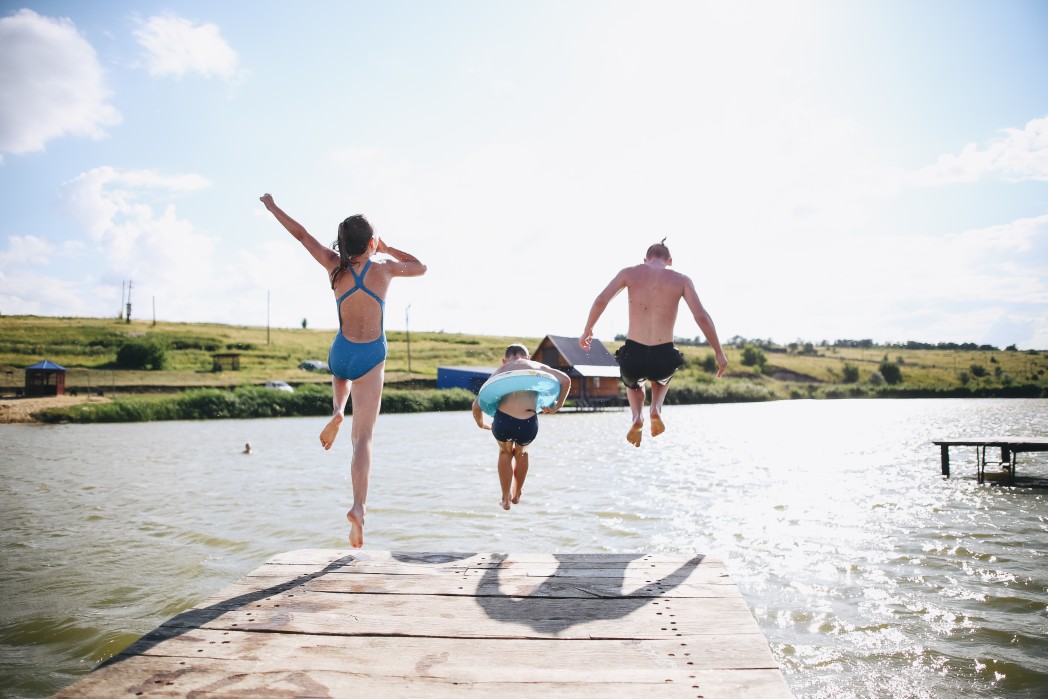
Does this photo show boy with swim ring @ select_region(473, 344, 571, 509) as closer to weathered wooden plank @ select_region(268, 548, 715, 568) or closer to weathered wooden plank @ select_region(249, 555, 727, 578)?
weathered wooden plank @ select_region(268, 548, 715, 568)

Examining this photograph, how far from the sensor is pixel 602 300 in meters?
7.20

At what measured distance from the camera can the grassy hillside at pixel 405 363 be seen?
78.6 m

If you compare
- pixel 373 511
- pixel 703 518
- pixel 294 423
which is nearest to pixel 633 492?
pixel 703 518

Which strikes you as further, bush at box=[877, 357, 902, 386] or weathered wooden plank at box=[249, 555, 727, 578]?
bush at box=[877, 357, 902, 386]

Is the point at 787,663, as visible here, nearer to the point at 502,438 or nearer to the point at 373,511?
the point at 502,438

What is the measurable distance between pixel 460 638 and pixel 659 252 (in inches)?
174

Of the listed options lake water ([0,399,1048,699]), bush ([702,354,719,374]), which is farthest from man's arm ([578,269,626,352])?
bush ([702,354,719,374])

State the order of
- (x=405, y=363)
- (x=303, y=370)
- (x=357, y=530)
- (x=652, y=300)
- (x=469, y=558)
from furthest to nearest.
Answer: (x=405, y=363) < (x=303, y=370) < (x=652, y=300) < (x=469, y=558) < (x=357, y=530)

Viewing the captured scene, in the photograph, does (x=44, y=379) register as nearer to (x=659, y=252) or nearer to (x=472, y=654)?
(x=659, y=252)

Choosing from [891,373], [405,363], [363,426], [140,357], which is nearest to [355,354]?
[363,426]

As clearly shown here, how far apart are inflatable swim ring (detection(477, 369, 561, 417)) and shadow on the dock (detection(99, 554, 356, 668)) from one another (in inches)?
90.0

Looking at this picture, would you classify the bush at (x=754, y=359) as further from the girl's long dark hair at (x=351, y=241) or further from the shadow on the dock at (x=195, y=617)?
the shadow on the dock at (x=195, y=617)

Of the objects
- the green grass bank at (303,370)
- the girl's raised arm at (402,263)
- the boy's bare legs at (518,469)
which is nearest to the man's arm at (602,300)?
the boy's bare legs at (518,469)

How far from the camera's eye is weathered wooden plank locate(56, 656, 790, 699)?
12.9 feet
